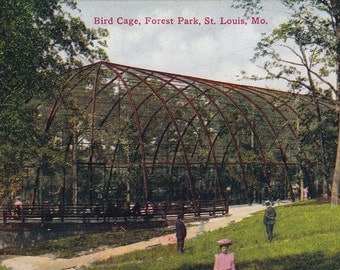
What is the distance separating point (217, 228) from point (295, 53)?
1191cm

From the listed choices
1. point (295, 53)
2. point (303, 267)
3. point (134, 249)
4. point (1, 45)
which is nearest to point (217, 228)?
point (134, 249)

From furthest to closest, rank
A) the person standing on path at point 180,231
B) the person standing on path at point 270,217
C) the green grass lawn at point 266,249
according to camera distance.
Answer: the person standing on path at point 180,231 → the person standing on path at point 270,217 → the green grass lawn at point 266,249

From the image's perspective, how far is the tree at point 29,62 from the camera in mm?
23422

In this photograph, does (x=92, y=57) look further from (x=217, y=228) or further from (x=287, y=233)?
(x=287, y=233)

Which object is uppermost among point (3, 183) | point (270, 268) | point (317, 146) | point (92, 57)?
point (92, 57)

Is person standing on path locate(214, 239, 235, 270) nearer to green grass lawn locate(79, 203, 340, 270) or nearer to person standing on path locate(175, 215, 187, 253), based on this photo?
green grass lawn locate(79, 203, 340, 270)

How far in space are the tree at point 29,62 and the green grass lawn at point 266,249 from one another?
7992 mm

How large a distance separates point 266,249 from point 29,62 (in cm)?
1360

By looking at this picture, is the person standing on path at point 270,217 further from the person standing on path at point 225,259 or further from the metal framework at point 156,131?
the metal framework at point 156,131

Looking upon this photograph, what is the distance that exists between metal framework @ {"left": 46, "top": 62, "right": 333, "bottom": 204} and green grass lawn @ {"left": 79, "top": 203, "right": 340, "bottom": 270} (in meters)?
9.81

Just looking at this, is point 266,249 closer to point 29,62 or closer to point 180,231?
point 180,231

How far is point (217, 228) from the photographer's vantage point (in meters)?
31.0


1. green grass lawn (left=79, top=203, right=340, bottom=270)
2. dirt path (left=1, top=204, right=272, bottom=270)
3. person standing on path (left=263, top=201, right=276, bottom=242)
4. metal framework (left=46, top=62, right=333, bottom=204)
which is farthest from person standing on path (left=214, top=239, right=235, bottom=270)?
metal framework (left=46, top=62, right=333, bottom=204)

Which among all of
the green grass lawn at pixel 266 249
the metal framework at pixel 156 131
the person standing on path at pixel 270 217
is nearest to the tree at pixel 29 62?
the metal framework at pixel 156 131
